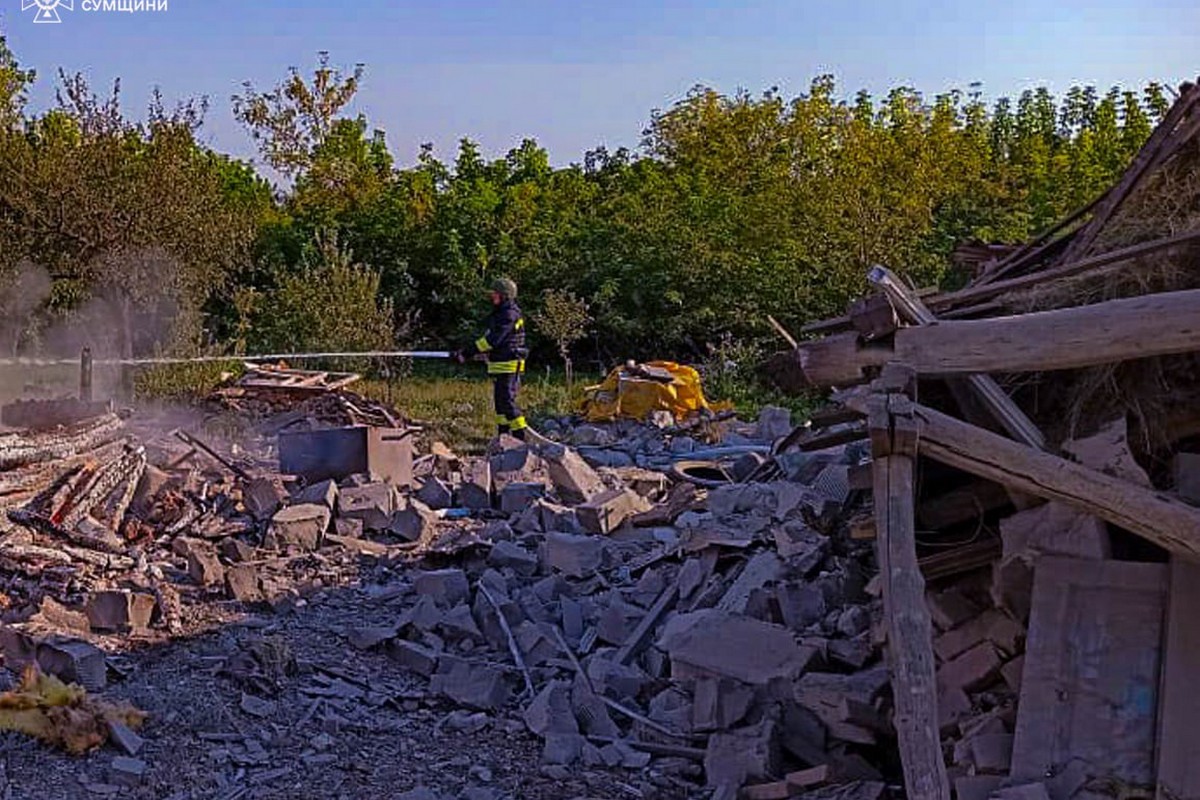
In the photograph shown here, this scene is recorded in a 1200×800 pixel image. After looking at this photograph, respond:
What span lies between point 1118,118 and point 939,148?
4325 millimetres

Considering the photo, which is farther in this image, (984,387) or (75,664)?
(75,664)

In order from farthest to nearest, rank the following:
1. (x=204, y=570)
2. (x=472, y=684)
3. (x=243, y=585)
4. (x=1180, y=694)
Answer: (x=204, y=570) < (x=243, y=585) < (x=472, y=684) < (x=1180, y=694)

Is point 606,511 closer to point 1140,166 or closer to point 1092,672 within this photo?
point 1140,166

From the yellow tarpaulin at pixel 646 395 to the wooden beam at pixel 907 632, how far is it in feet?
36.5

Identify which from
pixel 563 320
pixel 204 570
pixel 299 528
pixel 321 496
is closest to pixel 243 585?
pixel 204 570

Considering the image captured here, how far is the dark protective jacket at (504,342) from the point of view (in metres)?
14.2

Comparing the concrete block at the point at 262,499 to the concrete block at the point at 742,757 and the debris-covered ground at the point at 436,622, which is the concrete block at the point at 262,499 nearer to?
the debris-covered ground at the point at 436,622

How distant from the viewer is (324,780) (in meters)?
5.89

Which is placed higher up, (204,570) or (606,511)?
(606,511)

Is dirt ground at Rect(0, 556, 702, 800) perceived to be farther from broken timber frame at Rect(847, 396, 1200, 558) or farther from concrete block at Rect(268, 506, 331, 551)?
broken timber frame at Rect(847, 396, 1200, 558)

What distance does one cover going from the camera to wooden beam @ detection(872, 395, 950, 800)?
4.36m

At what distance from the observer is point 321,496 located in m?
10.0

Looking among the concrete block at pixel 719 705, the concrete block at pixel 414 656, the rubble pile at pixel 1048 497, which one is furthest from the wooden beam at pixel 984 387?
the concrete block at pixel 414 656

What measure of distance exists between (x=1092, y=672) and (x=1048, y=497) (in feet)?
2.62
